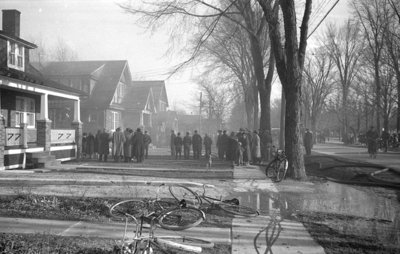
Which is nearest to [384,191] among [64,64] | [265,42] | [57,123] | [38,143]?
[38,143]

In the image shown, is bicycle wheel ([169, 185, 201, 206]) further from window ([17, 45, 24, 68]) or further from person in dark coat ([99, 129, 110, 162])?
window ([17, 45, 24, 68])

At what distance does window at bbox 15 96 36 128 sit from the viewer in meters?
18.1

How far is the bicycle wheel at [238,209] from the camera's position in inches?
296

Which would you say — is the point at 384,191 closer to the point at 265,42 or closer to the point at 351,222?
the point at 351,222

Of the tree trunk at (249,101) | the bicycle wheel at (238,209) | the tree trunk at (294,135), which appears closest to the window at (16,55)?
the tree trunk at (294,135)

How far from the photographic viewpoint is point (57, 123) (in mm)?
31531

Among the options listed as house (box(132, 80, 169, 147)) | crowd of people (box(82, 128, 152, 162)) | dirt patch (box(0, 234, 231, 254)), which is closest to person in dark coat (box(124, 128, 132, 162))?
crowd of people (box(82, 128, 152, 162))

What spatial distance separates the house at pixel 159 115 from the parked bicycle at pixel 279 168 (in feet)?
97.7

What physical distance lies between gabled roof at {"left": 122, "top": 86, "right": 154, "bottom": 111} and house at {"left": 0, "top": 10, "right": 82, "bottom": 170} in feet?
58.6

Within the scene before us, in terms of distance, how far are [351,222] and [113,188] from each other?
621cm

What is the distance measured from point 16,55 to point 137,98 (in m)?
21.8

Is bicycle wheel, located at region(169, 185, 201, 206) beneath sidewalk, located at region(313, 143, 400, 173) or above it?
beneath

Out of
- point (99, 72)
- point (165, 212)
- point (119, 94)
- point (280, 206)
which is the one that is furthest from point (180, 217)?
point (99, 72)

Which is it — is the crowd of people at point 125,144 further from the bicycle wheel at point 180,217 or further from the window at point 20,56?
the bicycle wheel at point 180,217
